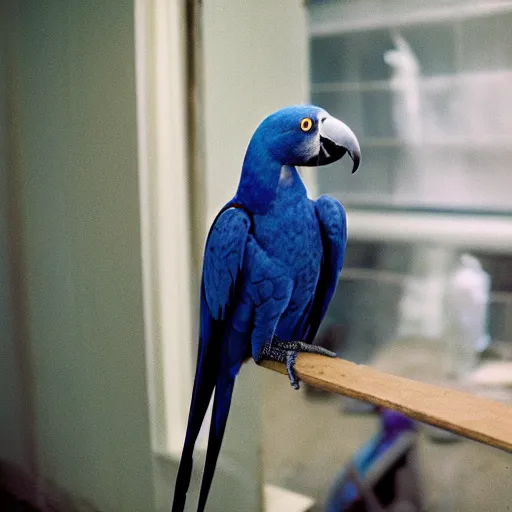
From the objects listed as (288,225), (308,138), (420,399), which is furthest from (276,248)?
(420,399)

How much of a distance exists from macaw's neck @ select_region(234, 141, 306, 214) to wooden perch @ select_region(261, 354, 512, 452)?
227mm

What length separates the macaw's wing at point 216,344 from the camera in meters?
0.78

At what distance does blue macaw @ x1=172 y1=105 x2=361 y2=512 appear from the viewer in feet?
2.48

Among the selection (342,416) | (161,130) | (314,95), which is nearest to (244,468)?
(342,416)

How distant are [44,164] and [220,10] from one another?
0.43m

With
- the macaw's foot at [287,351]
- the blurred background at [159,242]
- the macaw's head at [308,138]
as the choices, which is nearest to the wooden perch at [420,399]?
the macaw's foot at [287,351]

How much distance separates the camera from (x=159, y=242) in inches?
38.1

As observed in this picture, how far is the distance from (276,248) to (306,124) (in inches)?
6.4

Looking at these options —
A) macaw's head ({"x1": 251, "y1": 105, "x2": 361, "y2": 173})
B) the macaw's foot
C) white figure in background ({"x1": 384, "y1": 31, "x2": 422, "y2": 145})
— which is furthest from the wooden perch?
white figure in background ({"x1": 384, "y1": 31, "x2": 422, "y2": 145})

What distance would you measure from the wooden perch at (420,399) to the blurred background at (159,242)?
143mm

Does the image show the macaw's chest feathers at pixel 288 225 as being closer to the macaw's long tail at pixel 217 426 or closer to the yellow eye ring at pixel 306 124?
the yellow eye ring at pixel 306 124

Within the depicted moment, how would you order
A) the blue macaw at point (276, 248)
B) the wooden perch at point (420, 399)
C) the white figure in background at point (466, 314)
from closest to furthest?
the wooden perch at point (420, 399) → the blue macaw at point (276, 248) → the white figure in background at point (466, 314)

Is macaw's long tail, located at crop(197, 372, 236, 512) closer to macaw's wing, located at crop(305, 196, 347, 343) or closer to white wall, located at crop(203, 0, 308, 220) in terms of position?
macaw's wing, located at crop(305, 196, 347, 343)

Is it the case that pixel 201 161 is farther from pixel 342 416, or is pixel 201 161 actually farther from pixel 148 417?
pixel 342 416
